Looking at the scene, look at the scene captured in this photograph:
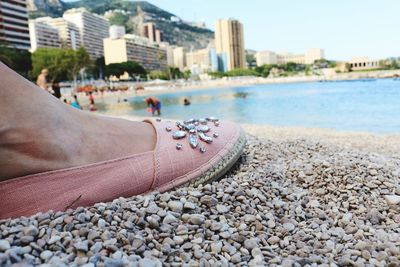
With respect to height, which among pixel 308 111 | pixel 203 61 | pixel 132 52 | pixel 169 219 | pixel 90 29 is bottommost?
pixel 308 111

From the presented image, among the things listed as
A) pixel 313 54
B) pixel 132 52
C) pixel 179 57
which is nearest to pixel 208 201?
pixel 132 52

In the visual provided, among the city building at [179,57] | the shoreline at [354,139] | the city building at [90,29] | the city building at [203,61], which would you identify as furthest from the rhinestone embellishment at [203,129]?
the city building at [179,57]

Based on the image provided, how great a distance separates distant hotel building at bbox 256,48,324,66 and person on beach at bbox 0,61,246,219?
162 metres

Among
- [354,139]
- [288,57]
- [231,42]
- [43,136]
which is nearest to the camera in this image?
[43,136]

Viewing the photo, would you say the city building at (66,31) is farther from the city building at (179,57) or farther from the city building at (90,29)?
the city building at (179,57)

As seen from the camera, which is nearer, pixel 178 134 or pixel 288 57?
pixel 178 134

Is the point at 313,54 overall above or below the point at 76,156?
above

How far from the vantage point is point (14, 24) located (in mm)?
71250

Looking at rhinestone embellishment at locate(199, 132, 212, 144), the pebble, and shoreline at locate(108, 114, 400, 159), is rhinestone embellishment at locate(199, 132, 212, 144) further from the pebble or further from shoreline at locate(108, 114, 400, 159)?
shoreline at locate(108, 114, 400, 159)

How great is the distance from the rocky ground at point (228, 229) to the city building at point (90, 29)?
11076 cm

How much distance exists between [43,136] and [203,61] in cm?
15665

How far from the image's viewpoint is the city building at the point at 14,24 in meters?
68.4

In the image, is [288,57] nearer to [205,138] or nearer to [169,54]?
[169,54]

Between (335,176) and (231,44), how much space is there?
494ft
